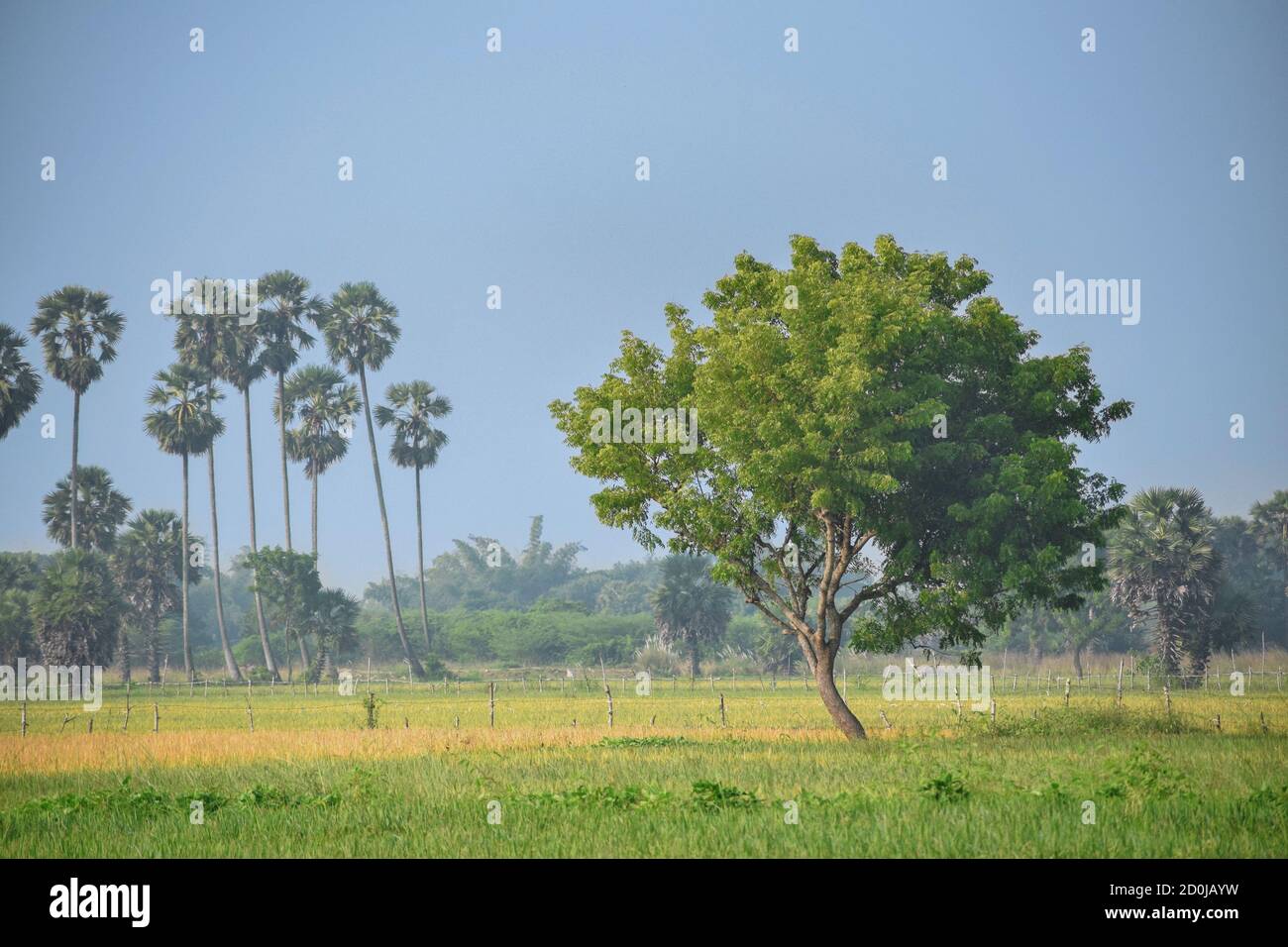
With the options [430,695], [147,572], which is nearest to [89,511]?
[147,572]

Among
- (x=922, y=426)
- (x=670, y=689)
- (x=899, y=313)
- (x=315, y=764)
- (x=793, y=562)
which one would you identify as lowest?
(x=670, y=689)

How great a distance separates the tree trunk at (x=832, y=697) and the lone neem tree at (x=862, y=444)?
68 mm

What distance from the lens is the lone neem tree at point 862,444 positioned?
30609 millimetres

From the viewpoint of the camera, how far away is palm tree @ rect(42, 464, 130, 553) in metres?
96.7

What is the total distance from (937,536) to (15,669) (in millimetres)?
67771

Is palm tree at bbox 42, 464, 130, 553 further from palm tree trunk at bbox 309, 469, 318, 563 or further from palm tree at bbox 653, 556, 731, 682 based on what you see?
palm tree at bbox 653, 556, 731, 682

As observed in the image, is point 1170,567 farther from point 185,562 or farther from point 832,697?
point 185,562

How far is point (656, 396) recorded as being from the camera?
116 feet

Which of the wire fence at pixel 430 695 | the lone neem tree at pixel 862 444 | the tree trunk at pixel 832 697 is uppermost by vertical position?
the lone neem tree at pixel 862 444

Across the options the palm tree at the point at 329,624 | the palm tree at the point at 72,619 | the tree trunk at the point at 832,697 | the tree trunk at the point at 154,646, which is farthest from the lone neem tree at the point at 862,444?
the tree trunk at the point at 154,646

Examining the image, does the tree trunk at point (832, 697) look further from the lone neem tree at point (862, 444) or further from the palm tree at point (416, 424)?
the palm tree at point (416, 424)

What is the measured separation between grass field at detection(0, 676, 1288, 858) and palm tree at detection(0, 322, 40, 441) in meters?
51.5
